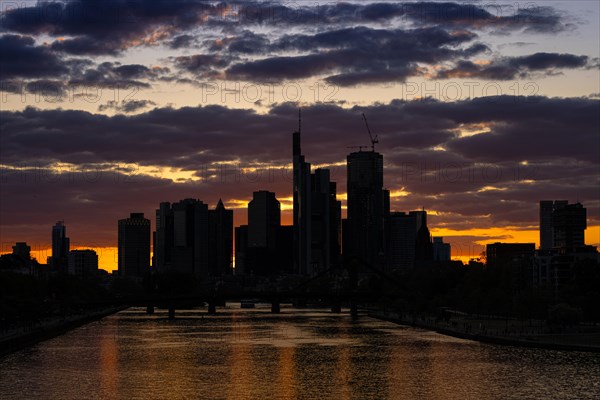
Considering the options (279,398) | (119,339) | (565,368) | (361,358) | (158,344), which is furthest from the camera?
(119,339)

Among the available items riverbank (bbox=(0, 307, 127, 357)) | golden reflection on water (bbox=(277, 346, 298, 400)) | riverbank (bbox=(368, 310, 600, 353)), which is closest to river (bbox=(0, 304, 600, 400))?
golden reflection on water (bbox=(277, 346, 298, 400))

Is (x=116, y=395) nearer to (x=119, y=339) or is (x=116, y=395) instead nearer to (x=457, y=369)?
(x=457, y=369)

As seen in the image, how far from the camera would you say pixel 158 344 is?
118 metres

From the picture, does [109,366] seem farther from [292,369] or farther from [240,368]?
[292,369]

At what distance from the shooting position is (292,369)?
87.1 meters

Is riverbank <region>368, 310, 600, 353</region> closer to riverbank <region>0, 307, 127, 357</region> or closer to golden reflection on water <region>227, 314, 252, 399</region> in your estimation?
golden reflection on water <region>227, 314, 252, 399</region>

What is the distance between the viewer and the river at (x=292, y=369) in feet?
235

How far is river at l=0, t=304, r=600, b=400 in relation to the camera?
71.8 meters

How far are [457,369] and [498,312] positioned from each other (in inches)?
3234

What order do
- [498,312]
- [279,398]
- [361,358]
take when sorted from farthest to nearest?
[498,312] → [361,358] → [279,398]

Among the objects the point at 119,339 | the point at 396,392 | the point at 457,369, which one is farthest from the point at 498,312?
the point at 396,392

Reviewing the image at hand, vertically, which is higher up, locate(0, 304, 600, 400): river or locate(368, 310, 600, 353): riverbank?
locate(368, 310, 600, 353): riverbank

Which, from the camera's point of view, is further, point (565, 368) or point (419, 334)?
point (419, 334)

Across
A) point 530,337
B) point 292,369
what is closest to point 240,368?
point 292,369
